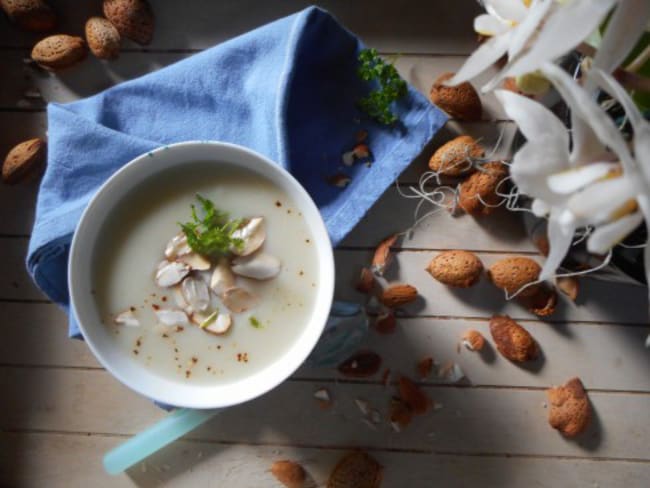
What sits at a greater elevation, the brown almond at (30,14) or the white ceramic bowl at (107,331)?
the brown almond at (30,14)

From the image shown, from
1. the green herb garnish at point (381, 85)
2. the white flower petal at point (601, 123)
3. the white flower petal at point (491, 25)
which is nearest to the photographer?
the white flower petal at point (601, 123)

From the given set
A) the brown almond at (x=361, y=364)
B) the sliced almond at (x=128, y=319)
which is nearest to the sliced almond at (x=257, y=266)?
the sliced almond at (x=128, y=319)

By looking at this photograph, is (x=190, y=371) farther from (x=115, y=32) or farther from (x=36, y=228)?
(x=115, y=32)

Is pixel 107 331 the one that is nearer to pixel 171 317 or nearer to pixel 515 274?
pixel 171 317

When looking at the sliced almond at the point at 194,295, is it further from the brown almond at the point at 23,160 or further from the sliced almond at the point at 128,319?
the brown almond at the point at 23,160

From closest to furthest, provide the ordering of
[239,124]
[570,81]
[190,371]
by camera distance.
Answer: [570,81] < [190,371] < [239,124]

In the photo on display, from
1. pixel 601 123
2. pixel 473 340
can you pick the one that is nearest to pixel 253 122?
pixel 473 340

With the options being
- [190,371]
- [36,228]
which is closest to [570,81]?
[190,371]
